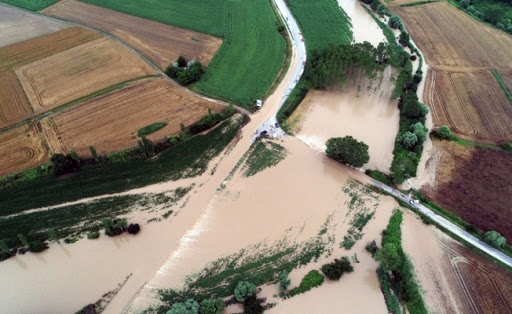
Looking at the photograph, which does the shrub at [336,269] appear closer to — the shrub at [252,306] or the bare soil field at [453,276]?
the bare soil field at [453,276]

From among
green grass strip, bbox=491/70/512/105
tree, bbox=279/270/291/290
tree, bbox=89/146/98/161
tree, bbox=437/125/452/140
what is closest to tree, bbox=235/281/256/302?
tree, bbox=279/270/291/290

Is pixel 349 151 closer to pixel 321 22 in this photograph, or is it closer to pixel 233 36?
pixel 233 36

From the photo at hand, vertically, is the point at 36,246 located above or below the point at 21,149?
below

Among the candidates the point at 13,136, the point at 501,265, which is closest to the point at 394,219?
the point at 501,265

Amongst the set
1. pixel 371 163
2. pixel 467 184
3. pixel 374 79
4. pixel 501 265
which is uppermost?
pixel 374 79

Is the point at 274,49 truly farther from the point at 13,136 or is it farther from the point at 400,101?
the point at 13,136

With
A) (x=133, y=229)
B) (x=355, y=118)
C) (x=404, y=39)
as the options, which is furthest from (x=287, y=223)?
(x=404, y=39)

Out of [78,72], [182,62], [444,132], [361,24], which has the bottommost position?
[444,132]
